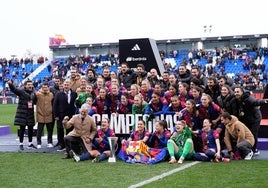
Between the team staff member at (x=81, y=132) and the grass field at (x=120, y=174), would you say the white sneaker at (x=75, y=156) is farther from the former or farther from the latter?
the team staff member at (x=81, y=132)

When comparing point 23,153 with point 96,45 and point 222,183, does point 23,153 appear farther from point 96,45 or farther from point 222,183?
point 96,45

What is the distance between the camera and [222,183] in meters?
6.78

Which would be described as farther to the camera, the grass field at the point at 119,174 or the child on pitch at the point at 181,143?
the child on pitch at the point at 181,143

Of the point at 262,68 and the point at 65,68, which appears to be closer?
the point at 262,68

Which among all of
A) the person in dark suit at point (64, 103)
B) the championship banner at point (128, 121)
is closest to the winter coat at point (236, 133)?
the championship banner at point (128, 121)

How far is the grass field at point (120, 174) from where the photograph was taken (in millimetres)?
6855

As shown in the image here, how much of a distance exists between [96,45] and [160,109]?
3756cm

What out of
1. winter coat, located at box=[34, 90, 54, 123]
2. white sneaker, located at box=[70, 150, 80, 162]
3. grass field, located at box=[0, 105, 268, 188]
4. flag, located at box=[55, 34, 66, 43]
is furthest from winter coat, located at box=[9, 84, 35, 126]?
flag, located at box=[55, 34, 66, 43]

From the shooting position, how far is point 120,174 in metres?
7.62

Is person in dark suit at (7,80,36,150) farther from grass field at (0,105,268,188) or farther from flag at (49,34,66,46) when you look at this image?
flag at (49,34,66,46)

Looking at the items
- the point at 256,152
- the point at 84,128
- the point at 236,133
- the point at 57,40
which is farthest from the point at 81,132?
the point at 57,40

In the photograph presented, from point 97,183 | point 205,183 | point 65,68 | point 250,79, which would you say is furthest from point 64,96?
point 65,68

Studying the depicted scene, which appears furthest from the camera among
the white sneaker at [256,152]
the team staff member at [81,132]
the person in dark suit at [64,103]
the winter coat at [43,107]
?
the winter coat at [43,107]

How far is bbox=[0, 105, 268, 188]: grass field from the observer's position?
686 cm
